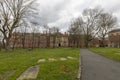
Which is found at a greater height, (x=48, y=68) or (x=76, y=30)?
(x=76, y=30)

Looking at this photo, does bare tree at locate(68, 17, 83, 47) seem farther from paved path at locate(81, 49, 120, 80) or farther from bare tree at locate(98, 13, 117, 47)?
paved path at locate(81, 49, 120, 80)

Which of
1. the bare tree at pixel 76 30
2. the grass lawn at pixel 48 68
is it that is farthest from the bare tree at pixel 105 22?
the grass lawn at pixel 48 68

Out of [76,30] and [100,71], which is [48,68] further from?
[76,30]

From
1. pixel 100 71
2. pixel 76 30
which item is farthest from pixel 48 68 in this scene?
pixel 76 30

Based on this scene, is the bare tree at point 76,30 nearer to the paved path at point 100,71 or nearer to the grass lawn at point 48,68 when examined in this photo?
the grass lawn at point 48,68

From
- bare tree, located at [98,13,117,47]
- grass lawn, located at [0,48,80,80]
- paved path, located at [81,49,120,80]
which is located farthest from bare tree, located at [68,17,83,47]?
paved path, located at [81,49,120,80]

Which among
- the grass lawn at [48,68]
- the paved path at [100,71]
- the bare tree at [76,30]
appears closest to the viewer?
the grass lawn at [48,68]

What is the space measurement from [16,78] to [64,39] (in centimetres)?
8482

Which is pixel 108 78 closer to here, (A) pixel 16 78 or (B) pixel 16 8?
(A) pixel 16 78

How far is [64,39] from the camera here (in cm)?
9294

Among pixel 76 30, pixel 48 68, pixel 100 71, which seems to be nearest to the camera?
pixel 48 68

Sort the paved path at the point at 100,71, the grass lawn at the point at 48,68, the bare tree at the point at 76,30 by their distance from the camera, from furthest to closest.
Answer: the bare tree at the point at 76,30 → the paved path at the point at 100,71 → the grass lawn at the point at 48,68

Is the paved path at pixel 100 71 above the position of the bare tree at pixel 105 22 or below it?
below

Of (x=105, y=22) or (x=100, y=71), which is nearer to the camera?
(x=100, y=71)
